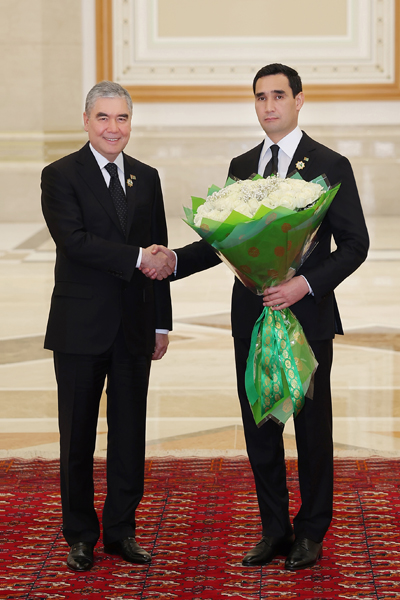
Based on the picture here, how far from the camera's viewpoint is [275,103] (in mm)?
3162

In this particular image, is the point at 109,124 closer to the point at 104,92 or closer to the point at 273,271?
the point at 104,92

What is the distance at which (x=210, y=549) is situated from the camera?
11.2 ft

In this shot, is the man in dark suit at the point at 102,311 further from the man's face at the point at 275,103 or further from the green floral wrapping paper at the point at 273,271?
the man's face at the point at 275,103

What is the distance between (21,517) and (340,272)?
1736 mm

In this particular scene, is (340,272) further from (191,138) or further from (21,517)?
(191,138)

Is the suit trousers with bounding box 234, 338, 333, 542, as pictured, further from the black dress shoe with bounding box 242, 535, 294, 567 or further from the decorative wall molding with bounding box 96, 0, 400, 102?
the decorative wall molding with bounding box 96, 0, 400, 102

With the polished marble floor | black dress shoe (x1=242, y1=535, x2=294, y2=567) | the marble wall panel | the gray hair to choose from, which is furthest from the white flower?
the marble wall panel

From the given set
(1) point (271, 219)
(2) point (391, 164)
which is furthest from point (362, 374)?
(2) point (391, 164)

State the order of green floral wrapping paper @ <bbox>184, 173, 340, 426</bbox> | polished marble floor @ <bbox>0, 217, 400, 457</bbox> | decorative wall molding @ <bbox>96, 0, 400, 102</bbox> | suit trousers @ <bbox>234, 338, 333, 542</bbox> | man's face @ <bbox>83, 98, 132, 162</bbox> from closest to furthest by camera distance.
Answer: green floral wrapping paper @ <bbox>184, 173, 340, 426</bbox> < man's face @ <bbox>83, 98, 132, 162</bbox> < suit trousers @ <bbox>234, 338, 333, 542</bbox> < polished marble floor @ <bbox>0, 217, 400, 457</bbox> < decorative wall molding @ <bbox>96, 0, 400, 102</bbox>

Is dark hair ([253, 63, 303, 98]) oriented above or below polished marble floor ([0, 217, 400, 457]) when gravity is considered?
above

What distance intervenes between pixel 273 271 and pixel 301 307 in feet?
1.00

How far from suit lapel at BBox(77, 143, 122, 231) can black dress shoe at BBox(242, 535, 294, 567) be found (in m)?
1.32

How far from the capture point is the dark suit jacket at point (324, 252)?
315 cm

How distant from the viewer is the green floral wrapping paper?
280 centimetres
